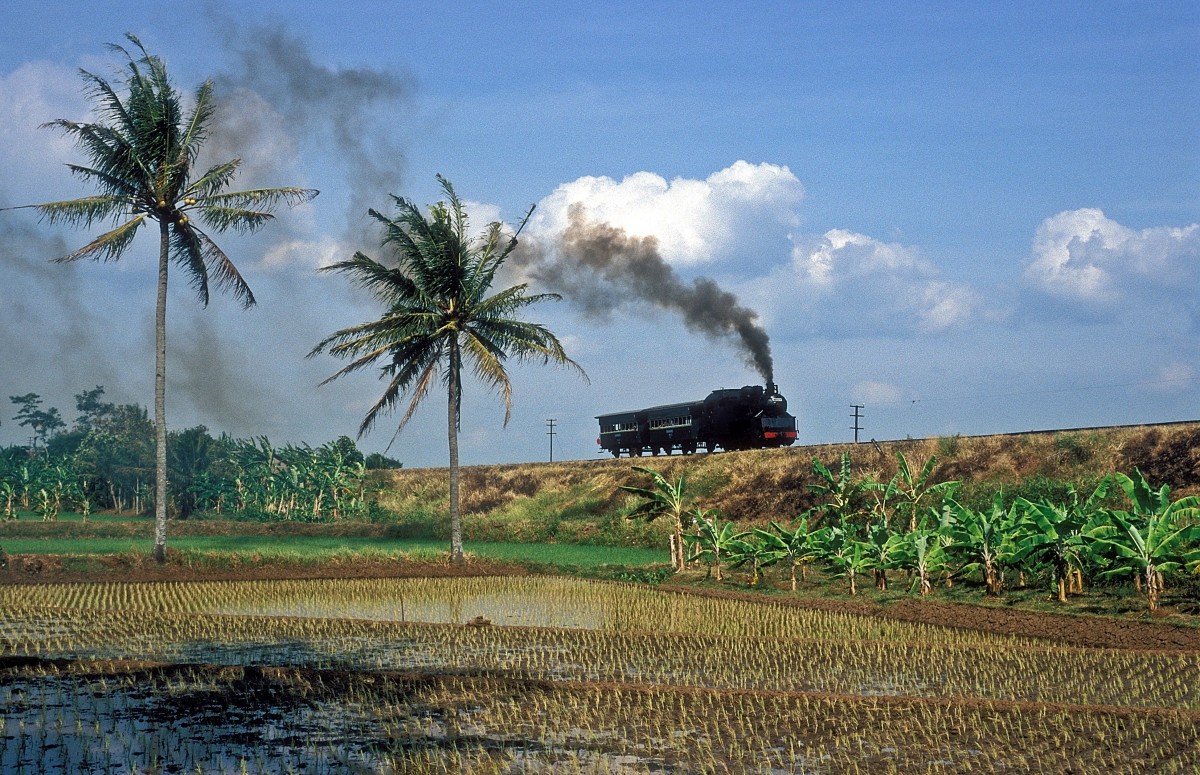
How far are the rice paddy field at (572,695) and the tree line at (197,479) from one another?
106ft

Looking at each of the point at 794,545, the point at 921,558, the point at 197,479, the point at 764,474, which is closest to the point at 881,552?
the point at 921,558

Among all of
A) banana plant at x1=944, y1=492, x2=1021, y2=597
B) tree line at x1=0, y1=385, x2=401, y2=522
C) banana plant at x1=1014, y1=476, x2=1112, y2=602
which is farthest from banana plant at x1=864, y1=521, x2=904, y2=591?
tree line at x1=0, y1=385, x2=401, y2=522

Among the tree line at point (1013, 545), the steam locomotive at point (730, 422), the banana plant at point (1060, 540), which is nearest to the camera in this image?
the tree line at point (1013, 545)

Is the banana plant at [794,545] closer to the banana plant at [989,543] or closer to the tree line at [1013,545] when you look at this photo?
the tree line at [1013,545]

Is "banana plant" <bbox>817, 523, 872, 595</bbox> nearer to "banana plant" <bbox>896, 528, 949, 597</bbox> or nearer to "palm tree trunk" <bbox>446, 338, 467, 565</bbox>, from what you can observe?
"banana plant" <bbox>896, 528, 949, 597</bbox>

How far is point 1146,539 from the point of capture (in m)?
17.3

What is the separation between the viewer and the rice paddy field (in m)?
9.11

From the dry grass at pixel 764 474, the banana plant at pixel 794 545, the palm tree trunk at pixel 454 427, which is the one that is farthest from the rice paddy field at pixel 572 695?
the dry grass at pixel 764 474

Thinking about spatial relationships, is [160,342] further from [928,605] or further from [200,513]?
[200,513]

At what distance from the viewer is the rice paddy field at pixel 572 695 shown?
9.11 meters

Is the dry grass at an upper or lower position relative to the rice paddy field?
upper

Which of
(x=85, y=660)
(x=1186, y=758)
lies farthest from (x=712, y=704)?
(x=85, y=660)

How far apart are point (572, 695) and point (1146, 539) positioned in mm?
11030

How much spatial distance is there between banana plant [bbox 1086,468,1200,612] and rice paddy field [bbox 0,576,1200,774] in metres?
2.78
